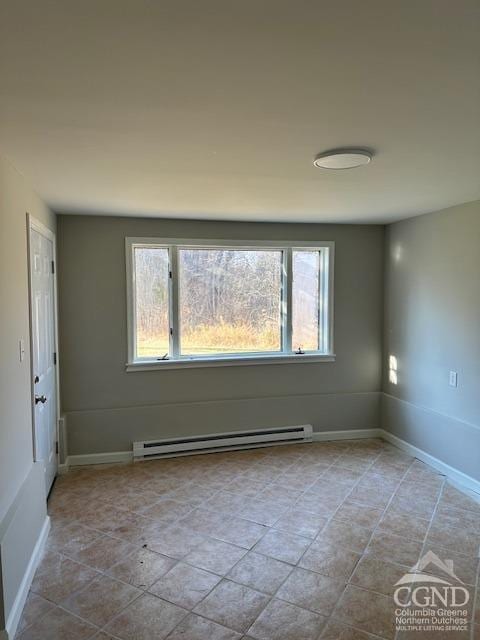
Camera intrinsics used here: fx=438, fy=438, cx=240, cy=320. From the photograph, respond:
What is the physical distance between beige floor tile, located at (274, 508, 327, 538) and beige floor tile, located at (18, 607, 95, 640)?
1.35 meters

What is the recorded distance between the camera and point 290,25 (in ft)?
3.85

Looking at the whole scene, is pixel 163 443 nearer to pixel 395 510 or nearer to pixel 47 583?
pixel 47 583

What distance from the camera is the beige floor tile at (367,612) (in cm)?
209

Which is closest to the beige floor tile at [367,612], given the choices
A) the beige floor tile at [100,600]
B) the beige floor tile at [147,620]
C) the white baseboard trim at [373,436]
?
the beige floor tile at [147,620]

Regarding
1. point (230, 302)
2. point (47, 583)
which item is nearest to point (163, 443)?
point (230, 302)

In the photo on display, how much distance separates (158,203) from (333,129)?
190 centimetres

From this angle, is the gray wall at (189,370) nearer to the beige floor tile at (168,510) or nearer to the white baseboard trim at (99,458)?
the white baseboard trim at (99,458)

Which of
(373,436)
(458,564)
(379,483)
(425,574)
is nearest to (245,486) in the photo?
(379,483)

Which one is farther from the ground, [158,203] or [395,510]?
[158,203]

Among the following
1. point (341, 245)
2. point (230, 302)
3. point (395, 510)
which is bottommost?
point (395, 510)

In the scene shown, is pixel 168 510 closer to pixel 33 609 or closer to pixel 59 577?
pixel 59 577

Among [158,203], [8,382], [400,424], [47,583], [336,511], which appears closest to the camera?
[8,382]

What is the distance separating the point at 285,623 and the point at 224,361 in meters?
2.56

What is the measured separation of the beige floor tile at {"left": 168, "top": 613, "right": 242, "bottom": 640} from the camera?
79.4 inches
